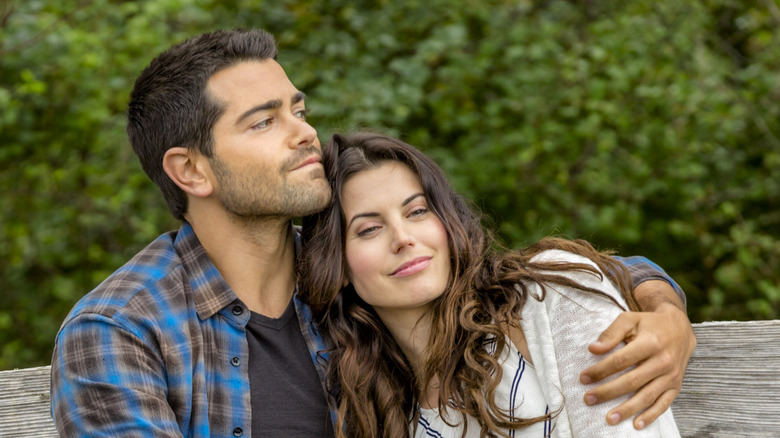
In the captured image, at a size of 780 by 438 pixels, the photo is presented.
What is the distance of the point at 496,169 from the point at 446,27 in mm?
952

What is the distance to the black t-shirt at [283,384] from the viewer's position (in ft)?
7.60

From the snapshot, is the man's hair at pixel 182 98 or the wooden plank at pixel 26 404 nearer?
the wooden plank at pixel 26 404

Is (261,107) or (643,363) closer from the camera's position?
(643,363)

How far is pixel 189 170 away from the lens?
8.42ft

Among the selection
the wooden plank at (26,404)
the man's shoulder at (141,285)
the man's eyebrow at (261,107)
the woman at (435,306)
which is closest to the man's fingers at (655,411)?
the woman at (435,306)

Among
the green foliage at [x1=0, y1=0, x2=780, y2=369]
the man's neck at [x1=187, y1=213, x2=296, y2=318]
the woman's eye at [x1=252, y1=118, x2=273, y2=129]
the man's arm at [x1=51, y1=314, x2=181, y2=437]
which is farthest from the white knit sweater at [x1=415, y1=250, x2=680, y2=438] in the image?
the green foliage at [x1=0, y1=0, x2=780, y2=369]

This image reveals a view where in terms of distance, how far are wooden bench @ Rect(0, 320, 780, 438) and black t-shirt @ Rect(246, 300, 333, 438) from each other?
61 centimetres

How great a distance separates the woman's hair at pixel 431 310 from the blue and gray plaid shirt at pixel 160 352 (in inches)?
4.6

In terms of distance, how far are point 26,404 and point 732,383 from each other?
204cm

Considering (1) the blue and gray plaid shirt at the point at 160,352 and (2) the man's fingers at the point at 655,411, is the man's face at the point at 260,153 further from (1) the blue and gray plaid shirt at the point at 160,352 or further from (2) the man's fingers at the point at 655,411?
(2) the man's fingers at the point at 655,411

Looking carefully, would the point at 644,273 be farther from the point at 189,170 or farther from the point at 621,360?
the point at 189,170

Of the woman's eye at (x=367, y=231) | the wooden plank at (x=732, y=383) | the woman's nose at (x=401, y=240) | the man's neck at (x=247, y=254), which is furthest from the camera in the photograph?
the man's neck at (x=247, y=254)

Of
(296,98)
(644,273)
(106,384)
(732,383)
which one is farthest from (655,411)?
(296,98)

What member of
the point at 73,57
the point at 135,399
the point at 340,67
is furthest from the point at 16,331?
the point at 135,399
